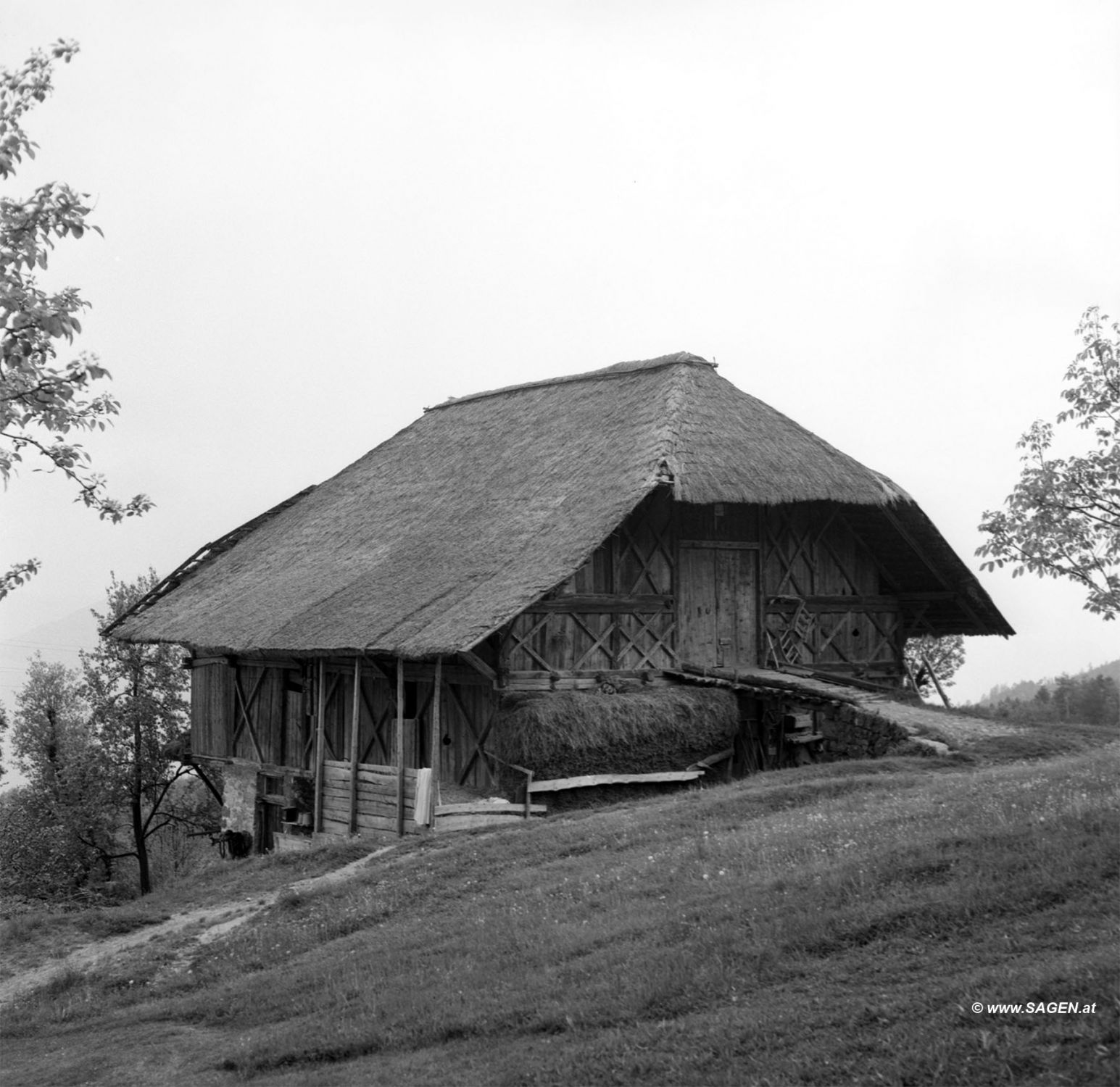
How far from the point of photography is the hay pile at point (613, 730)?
2052 centimetres

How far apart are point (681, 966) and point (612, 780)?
39.2 ft

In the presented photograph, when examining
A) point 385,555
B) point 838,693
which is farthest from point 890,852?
point 385,555

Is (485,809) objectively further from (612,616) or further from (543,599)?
(612,616)

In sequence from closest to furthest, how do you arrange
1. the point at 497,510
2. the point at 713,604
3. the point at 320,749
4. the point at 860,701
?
the point at 860,701, the point at 320,749, the point at 713,604, the point at 497,510

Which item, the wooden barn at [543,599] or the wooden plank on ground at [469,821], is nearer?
the wooden plank on ground at [469,821]

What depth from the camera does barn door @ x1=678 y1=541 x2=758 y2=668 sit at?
24.3 meters

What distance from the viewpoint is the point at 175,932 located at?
51.4 feet

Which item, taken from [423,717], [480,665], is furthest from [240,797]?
[480,665]

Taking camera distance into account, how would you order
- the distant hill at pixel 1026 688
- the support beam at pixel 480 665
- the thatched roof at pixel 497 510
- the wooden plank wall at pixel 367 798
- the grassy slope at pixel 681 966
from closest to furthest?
the grassy slope at pixel 681 966
the support beam at pixel 480 665
the wooden plank wall at pixel 367 798
the thatched roof at pixel 497 510
the distant hill at pixel 1026 688

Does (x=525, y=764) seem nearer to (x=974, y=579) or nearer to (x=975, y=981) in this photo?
(x=974, y=579)

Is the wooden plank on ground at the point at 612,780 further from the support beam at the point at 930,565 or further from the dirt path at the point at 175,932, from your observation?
the support beam at the point at 930,565

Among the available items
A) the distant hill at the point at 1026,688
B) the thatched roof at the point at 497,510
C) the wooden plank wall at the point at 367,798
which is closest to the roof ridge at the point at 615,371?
the thatched roof at the point at 497,510

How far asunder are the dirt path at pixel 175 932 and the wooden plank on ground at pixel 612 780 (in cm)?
366

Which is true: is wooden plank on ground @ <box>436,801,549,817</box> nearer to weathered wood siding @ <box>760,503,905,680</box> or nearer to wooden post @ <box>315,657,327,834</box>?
wooden post @ <box>315,657,327,834</box>
